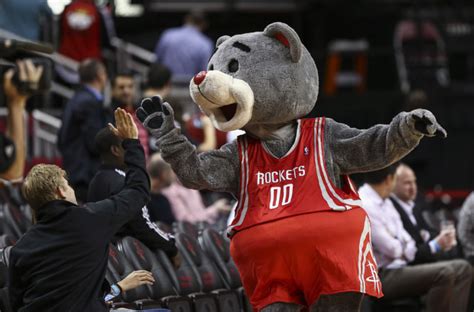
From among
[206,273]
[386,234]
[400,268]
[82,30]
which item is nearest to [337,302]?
[206,273]

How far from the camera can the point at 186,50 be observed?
1201 centimetres

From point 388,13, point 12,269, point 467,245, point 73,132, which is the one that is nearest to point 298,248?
point 12,269

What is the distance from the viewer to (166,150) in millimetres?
5691

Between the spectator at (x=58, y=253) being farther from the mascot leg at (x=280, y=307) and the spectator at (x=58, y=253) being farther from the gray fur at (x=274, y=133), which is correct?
the mascot leg at (x=280, y=307)

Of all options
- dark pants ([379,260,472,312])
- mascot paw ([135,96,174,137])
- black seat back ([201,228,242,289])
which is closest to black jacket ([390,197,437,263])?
dark pants ([379,260,472,312])

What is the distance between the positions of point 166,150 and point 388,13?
958cm

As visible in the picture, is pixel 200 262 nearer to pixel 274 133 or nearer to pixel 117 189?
pixel 117 189

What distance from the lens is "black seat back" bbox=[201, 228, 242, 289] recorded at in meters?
7.23

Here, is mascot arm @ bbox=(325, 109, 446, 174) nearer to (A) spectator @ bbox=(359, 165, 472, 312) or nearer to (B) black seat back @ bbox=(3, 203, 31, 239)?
(A) spectator @ bbox=(359, 165, 472, 312)

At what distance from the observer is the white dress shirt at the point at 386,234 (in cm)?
752

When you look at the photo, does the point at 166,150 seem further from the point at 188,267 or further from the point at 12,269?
the point at 188,267

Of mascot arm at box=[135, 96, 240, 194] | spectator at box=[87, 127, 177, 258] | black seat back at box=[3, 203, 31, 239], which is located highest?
mascot arm at box=[135, 96, 240, 194]

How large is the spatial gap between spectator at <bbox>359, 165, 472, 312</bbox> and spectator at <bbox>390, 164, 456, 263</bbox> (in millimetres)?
104

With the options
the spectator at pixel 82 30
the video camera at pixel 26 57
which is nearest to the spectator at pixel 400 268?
the video camera at pixel 26 57
